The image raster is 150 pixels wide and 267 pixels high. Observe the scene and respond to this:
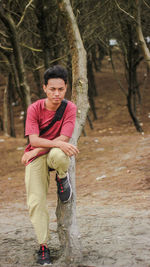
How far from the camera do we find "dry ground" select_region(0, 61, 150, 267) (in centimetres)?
396

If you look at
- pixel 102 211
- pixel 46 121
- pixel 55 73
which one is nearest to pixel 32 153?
pixel 46 121

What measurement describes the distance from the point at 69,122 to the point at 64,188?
627 millimetres

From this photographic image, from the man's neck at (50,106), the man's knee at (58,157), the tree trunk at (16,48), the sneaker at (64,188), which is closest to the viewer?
the man's knee at (58,157)

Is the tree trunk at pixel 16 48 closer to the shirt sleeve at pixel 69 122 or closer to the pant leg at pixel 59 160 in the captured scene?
the shirt sleeve at pixel 69 122

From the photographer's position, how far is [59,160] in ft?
10.8

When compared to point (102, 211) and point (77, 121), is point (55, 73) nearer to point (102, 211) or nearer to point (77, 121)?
point (77, 121)

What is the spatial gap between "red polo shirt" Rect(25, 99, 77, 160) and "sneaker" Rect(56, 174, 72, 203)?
34 cm

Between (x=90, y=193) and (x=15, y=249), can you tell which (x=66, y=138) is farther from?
(x=90, y=193)

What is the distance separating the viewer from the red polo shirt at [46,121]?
3.50m

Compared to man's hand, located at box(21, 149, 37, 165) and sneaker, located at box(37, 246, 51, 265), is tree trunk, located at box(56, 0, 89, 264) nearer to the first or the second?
sneaker, located at box(37, 246, 51, 265)

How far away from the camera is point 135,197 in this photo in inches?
253

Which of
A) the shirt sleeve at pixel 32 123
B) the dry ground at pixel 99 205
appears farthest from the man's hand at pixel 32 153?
the dry ground at pixel 99 205

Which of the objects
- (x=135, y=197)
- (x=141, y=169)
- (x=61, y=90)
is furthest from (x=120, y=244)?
(x=141, y=169)

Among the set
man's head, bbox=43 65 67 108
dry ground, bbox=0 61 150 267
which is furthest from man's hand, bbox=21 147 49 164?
dry ground, bbox=0 61 150 267
